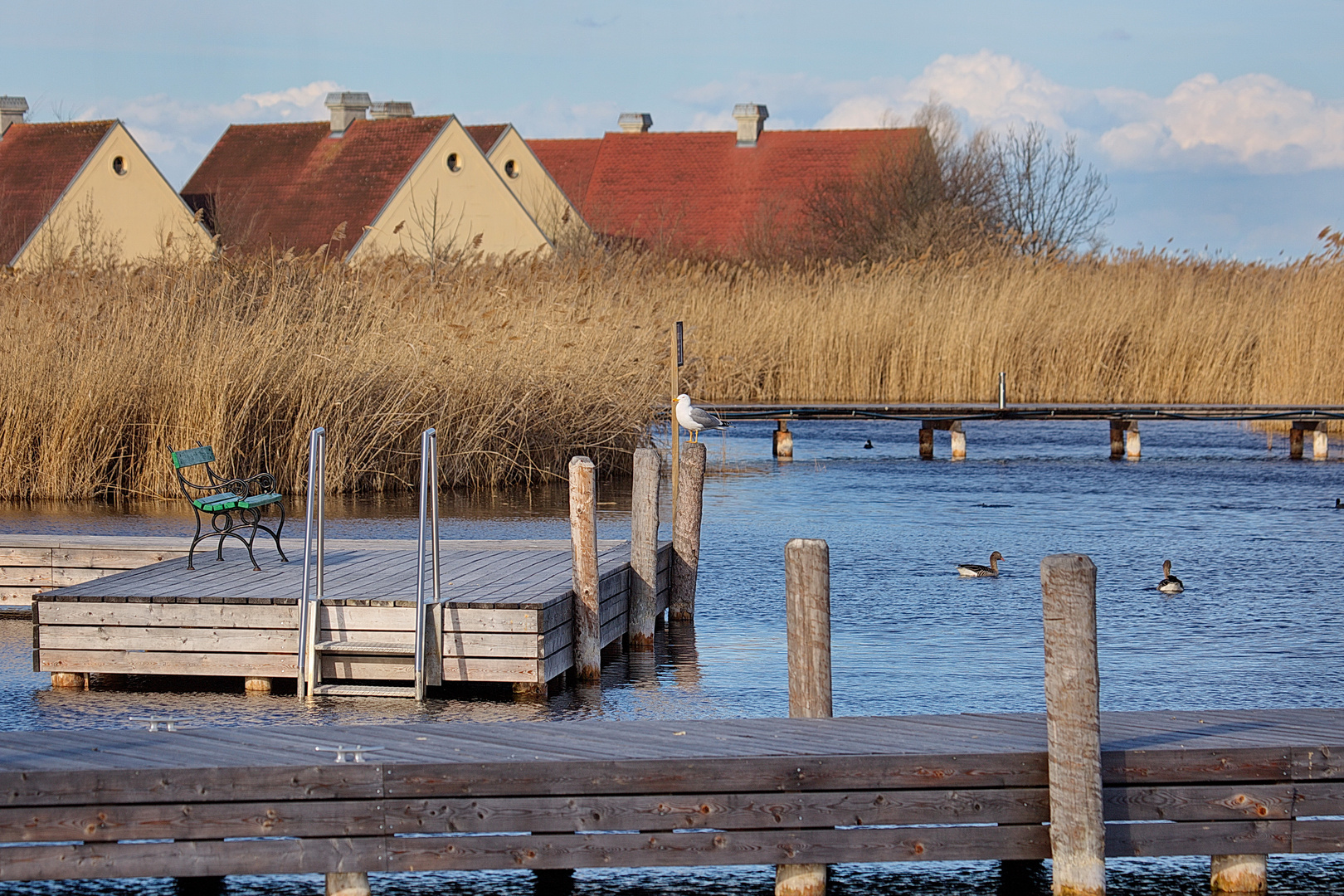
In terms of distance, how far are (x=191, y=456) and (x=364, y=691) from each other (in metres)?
2.42

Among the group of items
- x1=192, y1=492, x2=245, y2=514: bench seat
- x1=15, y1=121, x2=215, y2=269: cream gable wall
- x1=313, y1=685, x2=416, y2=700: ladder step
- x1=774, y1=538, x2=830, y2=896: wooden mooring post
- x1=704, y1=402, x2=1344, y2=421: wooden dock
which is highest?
x1=15, y1=121, x2=215, y2=269: cream gable wall

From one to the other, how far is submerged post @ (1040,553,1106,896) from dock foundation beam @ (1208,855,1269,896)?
569 mm

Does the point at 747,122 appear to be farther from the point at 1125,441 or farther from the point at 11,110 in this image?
the point at 1125,441

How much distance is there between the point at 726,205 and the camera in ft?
173

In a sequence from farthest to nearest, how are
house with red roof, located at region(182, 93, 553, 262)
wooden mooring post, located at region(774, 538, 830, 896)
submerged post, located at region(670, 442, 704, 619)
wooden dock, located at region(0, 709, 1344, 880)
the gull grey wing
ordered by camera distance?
1. house with red roof, located at region(182, 93, 553, 262)
2. the gull grey wing
3. submerged post, located at region(670, 442, 704, 619)
4. wooden mooring post, located at region(774, 538, 830, 896)
5. wooden dock, located at region(0, 709, 1344, 880)

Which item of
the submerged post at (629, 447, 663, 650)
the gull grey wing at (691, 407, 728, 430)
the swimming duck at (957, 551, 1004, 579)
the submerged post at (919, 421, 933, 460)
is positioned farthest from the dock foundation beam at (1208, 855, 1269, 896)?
the submerged post at (919, 421, 933, 460)

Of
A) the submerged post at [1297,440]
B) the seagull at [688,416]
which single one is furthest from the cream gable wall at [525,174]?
the seagull at [688,416]

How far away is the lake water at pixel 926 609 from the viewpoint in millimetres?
6332

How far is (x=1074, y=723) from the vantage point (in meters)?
5.37

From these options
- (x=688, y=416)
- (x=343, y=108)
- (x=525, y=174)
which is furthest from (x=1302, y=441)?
(x=343, y=108)

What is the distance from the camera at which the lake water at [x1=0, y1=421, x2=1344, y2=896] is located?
6.33 meters

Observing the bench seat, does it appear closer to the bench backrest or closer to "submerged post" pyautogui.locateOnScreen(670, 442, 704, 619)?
the bench backrest

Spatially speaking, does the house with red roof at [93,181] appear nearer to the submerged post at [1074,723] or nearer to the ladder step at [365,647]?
the ladder step at [365,647]

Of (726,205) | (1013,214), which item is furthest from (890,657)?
(726,205)
